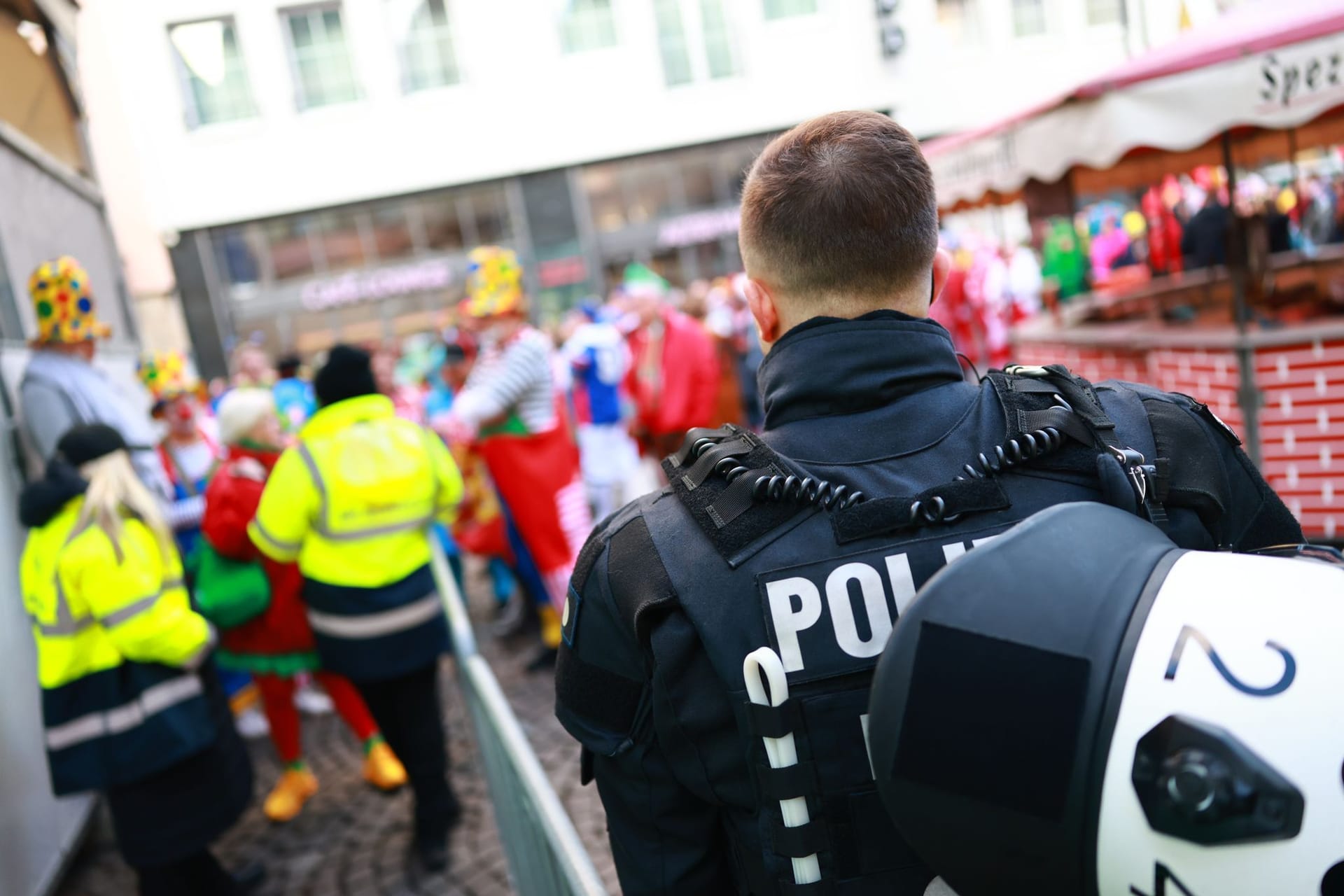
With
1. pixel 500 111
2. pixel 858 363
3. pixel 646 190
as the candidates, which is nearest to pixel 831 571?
pixel 858 363

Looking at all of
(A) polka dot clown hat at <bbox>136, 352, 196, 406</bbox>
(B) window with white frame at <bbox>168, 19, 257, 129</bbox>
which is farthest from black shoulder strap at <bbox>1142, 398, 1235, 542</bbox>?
(B) window with white frame at <bbox>168, 19, 257, 129</bbox>

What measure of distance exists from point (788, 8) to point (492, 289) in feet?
59.8

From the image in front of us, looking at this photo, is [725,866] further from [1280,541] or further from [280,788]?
[280,788]

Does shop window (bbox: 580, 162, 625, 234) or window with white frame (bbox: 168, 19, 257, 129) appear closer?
window with white frame (bbox: 168, 19, 257, 129)

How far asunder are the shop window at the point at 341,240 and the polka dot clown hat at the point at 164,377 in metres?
16.5

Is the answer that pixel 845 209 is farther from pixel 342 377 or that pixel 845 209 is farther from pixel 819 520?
pixel 342 377

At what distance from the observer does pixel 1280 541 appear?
132 centimetres

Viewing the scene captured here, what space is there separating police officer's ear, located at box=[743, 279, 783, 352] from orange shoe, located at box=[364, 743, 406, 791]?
357cm

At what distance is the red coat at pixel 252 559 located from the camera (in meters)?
3.76

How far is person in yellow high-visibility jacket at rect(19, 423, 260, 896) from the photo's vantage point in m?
2.96

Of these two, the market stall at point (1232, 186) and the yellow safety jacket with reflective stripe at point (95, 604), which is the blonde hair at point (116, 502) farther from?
the market stall at point (1232, 186)

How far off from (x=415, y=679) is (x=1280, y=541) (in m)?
3.08

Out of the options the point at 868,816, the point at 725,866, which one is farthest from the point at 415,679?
the point at 868,816

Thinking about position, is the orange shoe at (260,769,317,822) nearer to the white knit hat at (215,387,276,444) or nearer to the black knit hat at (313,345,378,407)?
the white knit hat at (215,387,276,444)
